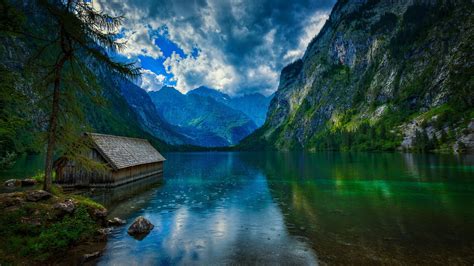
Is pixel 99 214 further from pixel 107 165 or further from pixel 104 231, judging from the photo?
pixel 107 165

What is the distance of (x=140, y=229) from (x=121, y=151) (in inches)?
1235

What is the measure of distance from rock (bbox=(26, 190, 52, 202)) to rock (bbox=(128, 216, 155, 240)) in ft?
22.9

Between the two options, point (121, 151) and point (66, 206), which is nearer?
point (66, 206)

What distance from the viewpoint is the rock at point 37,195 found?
66.3 feet

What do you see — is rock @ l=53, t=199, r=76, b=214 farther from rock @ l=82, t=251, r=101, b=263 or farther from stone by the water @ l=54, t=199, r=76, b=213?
rock @ l=82, t=251, r=101, b=263

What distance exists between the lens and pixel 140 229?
2184 cm

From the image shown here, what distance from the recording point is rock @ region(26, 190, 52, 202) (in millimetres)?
20219

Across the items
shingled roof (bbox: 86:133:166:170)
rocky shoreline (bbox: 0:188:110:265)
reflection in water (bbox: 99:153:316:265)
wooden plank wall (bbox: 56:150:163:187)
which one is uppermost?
shingled roof (bbox: 86:133:166:170)

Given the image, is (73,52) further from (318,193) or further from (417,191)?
(417,191)

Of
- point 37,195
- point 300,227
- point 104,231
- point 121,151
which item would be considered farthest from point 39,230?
point 121,151

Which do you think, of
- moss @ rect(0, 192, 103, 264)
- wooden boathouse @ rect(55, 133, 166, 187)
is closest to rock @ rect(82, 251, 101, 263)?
moss @ rect(0, 192, 103, 264)

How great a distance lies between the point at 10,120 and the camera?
17672mm

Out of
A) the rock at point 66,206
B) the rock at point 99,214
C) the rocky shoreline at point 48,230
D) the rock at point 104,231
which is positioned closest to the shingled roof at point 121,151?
the rock at point 99,214

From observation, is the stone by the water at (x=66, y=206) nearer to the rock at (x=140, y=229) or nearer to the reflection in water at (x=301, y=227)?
the reflection in water at (x=301, y=227)
